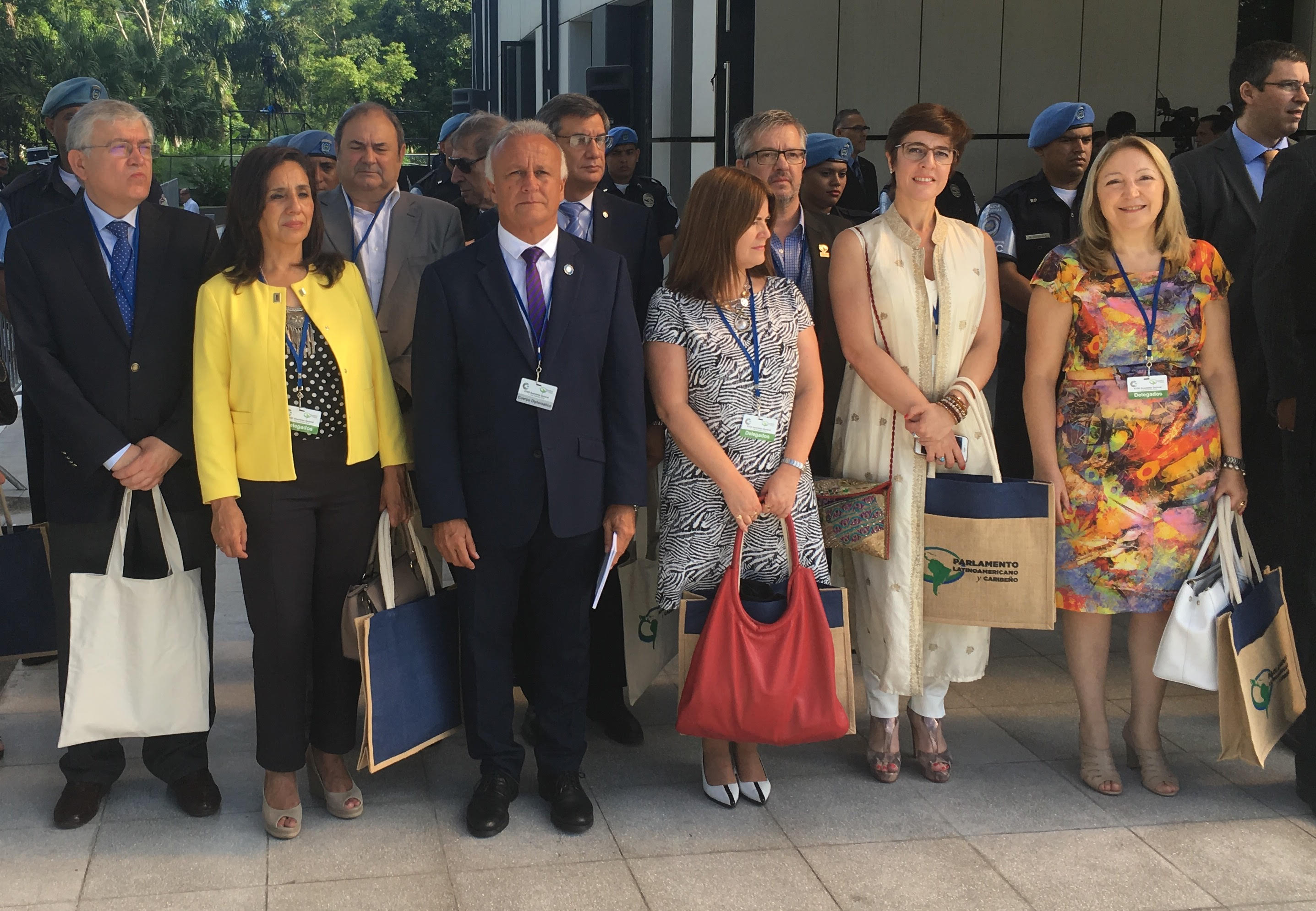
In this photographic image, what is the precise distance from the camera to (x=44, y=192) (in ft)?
13.9

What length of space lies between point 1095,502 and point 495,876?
73.5 inches

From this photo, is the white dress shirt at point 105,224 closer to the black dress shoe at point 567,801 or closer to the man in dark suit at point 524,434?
the man in dark suit at point 524,434

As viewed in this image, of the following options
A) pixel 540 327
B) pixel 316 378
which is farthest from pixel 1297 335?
pixel 316 378

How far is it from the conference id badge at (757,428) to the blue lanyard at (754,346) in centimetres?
7

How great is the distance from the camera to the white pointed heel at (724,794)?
3328 mm

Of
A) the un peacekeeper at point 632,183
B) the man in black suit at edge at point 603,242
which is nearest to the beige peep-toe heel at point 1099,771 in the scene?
the man in black suit at edge at point 603,242

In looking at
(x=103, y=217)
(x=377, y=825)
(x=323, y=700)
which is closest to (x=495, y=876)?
(x=377, y=825)

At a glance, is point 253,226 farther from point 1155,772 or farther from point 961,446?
point 1155,772

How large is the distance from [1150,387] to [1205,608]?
595 millimetres

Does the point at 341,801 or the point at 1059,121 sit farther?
the point at 1059,121

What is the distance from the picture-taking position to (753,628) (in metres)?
3.12

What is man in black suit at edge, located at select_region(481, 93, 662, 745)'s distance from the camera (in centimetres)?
364

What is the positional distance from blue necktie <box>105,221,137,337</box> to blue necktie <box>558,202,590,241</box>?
121 cm

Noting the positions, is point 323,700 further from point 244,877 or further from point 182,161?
point 182,161
